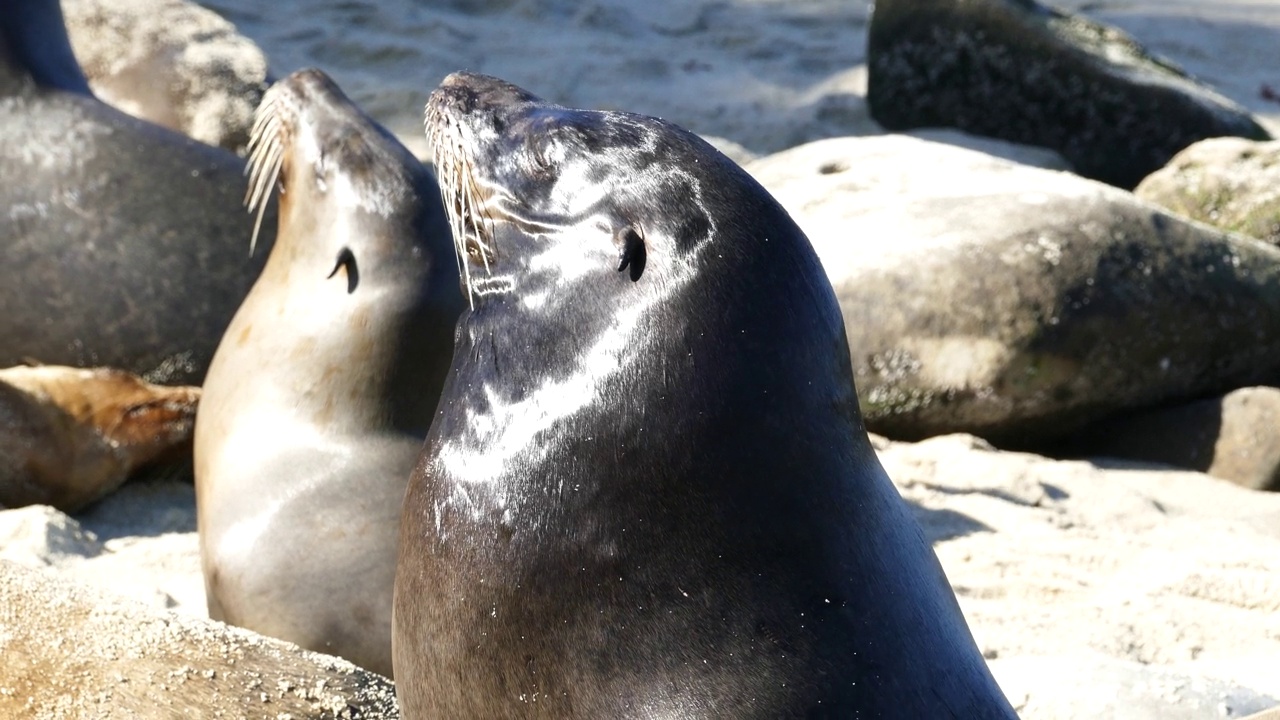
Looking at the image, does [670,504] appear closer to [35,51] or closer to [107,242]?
[107,242]

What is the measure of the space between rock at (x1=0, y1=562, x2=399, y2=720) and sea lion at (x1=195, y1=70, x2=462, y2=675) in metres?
0.54

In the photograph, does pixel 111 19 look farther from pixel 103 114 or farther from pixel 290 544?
pixel 290 544

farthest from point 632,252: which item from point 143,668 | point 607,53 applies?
point 607,53

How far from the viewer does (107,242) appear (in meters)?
4.80

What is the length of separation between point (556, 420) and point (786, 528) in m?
0.34

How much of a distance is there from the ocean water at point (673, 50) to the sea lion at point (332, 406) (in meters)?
3.42

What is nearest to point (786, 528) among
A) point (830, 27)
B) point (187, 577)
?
point (187, 577)

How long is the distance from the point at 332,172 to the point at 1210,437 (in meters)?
2.80

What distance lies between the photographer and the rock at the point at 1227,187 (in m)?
6.04

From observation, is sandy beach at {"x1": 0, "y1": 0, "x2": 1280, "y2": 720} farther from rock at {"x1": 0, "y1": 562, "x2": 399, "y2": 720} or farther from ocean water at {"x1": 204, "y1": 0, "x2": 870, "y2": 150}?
rock at {"x1": 0, "y1": 562, "x2": 399, "y2": 720}

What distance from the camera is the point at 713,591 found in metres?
2.03

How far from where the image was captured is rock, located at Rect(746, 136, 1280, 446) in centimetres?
506

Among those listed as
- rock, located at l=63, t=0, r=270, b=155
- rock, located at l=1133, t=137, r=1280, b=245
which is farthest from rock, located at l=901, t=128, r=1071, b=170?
rock, located at l=63, t=0, r=270, b=155

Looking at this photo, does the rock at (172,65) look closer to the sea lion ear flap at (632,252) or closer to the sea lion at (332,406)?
the sea lion at (332,406)
